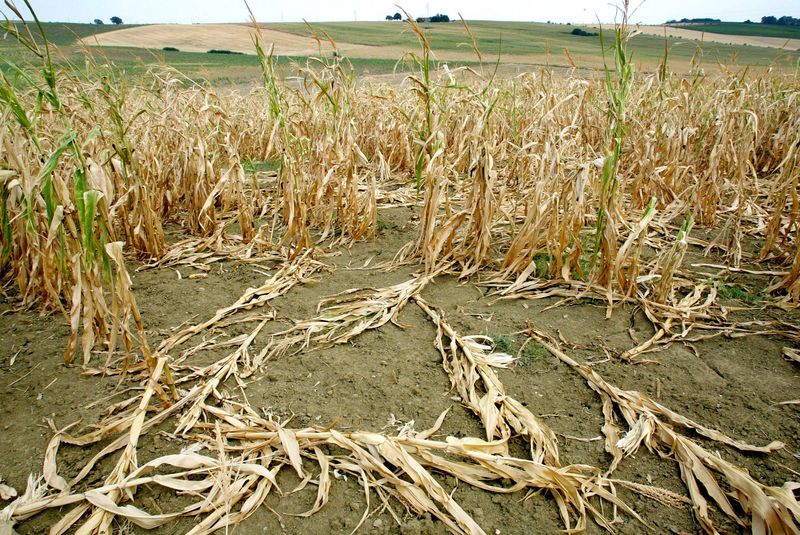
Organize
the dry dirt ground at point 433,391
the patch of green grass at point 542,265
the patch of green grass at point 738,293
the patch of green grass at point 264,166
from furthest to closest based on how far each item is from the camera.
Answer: the patch of green grass at point 264,166
the patch of green grass at point 542,265
the patch of green grass at point 738,293
the dry dirt ground at point 433,391

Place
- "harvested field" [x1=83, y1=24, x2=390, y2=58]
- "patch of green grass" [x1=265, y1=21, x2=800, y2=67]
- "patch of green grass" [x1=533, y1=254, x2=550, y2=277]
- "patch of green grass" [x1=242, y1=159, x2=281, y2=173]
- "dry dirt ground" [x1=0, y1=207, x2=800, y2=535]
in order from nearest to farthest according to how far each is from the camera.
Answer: "dry dirt ground" [x1=0, y1=207, x2=800, y2=535]
"patch of green grass" [x1=533, y1=254, x2=550, y2=277]
"patch of green grass" [x1=242, y1=159, x2=281, y2=173]
"harvested field" [x1=83, y1=24, x2=390, y2=58]
"patch of green grass" [x1=265, y1=21, x2=800, y2=67]

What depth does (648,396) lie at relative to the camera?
1987mm

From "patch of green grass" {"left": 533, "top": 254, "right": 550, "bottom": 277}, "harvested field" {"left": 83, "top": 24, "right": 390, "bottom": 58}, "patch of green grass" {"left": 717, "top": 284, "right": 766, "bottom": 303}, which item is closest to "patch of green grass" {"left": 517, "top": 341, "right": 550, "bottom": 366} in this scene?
"patch of green grass" {"left": 533, "top": 254, "right": 550, "bottom": 277}

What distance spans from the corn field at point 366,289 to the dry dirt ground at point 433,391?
5 cm

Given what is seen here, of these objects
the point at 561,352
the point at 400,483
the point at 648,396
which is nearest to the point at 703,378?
the point at 648,396

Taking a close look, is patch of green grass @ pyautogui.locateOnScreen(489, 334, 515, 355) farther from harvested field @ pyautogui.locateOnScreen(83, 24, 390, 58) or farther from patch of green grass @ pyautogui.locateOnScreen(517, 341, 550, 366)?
harvested field @ pyautogui.locateOnScreen(83, 24, 390, 58)

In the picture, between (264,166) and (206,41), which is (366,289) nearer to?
(264,166)

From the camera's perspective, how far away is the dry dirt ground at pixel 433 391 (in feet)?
5.07

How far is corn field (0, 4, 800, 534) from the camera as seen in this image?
1.58 metres

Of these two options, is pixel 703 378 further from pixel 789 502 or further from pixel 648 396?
pixel 789 502

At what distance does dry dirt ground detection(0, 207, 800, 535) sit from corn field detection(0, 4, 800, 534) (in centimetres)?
5

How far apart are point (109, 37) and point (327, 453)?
Result: 1548 inches

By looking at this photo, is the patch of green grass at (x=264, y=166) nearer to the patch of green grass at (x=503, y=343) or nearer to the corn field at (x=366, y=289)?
the corn field at (x=366, y=289)

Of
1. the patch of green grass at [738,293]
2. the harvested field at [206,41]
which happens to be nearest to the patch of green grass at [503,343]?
the patch of green grass at [738,293]
